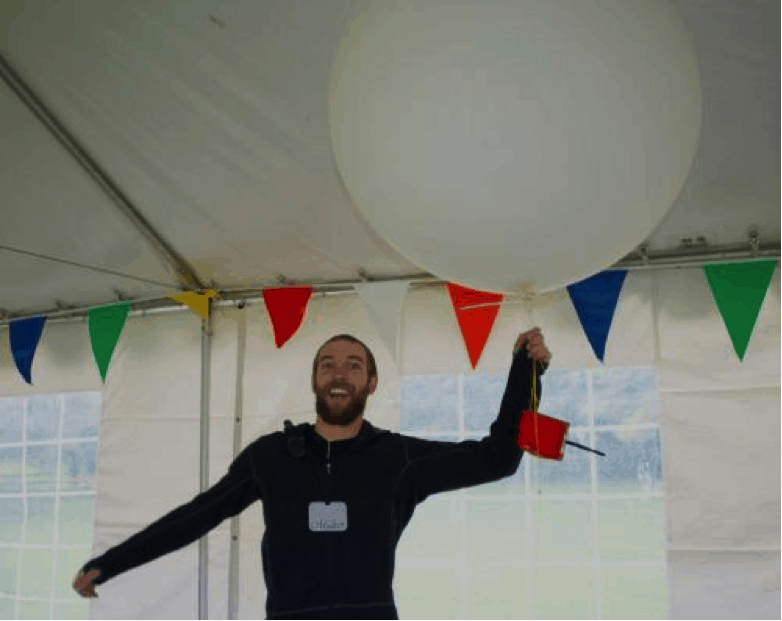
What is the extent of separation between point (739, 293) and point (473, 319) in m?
0.91

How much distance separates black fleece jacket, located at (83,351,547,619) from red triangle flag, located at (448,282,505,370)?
1.21 metres

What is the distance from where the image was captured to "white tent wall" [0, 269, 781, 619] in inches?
108

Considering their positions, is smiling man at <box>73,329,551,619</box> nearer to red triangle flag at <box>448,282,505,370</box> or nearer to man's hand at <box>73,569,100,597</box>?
man's hand at <box>73,569,100,597</box>

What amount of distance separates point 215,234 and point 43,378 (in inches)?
37.9

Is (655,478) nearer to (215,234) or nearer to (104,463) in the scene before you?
(215,234)

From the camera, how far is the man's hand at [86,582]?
1601 millimetres

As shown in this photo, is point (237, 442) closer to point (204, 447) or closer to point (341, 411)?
point (204, 447)

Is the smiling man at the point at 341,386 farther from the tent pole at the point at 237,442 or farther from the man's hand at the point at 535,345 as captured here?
the tent pole at the point at 237,442

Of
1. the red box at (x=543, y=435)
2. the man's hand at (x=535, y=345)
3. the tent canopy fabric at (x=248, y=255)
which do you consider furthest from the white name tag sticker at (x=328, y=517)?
Result: the tent canopy fabric at (x=248, y=255)

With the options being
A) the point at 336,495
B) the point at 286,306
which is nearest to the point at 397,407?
the point at 286,306

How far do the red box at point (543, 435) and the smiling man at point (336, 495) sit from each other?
13 centimetres

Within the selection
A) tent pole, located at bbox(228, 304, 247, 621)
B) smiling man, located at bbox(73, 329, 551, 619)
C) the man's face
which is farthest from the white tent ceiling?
smiling man, located at bbox(73, 329, 551, 619)

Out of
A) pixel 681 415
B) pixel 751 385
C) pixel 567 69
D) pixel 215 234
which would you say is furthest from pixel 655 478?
pixel 567 69

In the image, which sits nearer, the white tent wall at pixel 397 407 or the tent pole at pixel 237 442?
the white tent wall at pixel 397 407
